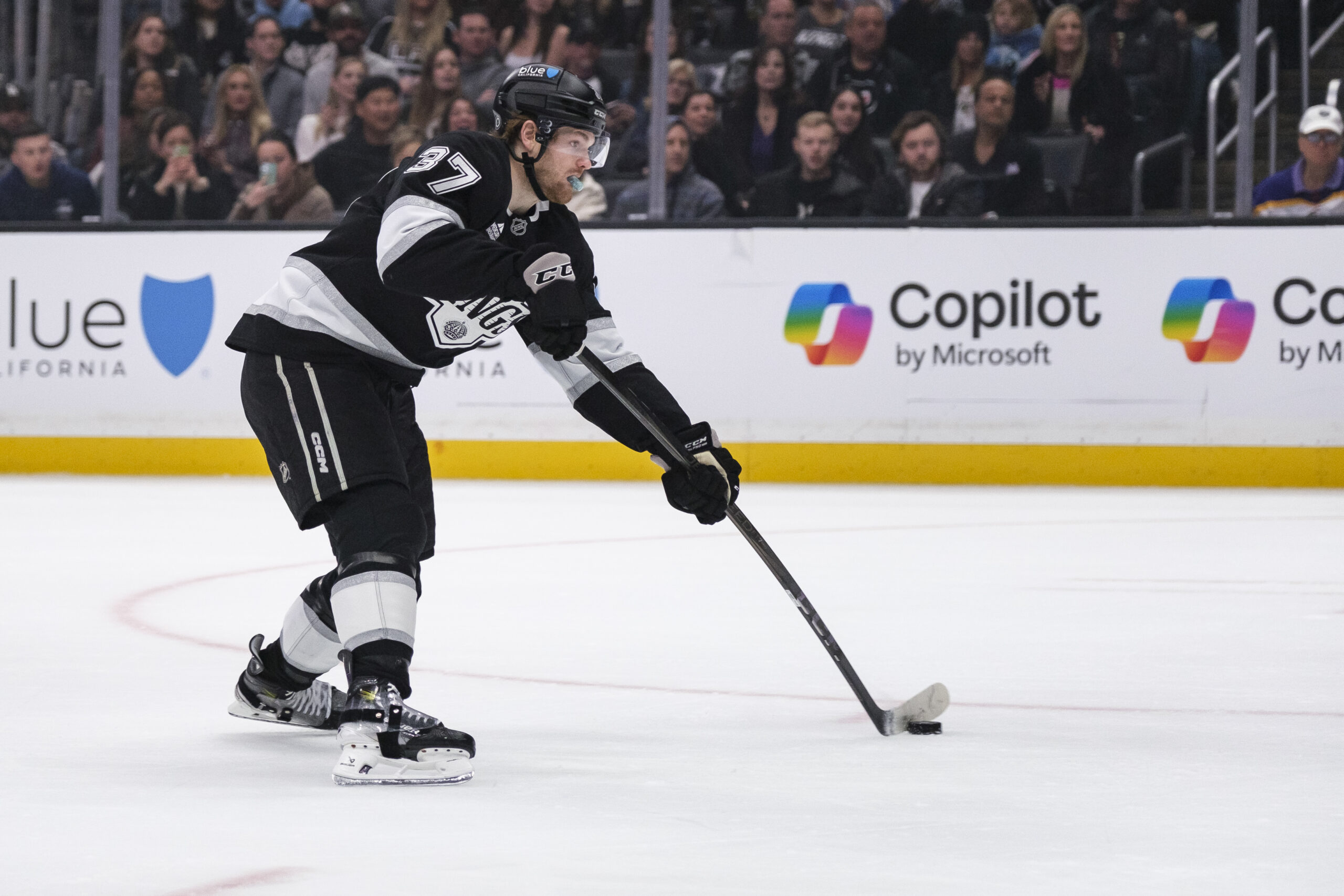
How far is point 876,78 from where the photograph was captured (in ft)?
29.9

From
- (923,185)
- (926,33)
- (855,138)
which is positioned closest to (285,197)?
(855,138)

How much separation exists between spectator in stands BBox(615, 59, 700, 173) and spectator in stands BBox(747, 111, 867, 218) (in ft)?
1.97

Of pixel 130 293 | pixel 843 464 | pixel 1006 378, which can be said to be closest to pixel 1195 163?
pixel 1006 378

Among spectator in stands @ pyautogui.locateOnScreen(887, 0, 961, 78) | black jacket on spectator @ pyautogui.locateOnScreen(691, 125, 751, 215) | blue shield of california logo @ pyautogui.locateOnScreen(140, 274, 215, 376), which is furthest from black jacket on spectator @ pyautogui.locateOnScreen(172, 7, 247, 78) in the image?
spectator in stands @ pyautogui.locateOnScreen(887, 0, 961, 78)

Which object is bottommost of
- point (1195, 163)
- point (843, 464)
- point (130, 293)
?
point (843, 464)

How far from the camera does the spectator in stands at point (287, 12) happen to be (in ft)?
32.7

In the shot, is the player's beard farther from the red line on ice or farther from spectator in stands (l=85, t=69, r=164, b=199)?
spectator in stands (l=85, t=69, r=164, b=199)

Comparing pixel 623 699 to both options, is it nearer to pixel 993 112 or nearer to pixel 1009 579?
pixel 1009 579

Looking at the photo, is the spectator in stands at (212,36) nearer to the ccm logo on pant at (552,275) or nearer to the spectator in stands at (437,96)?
the spectator in stands at (437,96)

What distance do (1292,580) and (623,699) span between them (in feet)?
8.05

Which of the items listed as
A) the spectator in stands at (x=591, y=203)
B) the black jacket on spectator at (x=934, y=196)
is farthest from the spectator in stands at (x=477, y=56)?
the black jacket on spectator at (x=934, y=196)

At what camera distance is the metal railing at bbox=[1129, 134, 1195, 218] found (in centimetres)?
867

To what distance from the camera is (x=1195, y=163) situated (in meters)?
8.79

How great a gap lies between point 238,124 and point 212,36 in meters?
0.86
